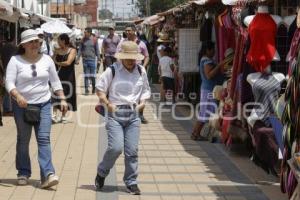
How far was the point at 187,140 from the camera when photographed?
32.8 feet

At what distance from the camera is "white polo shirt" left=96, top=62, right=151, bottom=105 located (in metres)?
6.47

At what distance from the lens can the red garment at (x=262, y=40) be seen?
6.88 m

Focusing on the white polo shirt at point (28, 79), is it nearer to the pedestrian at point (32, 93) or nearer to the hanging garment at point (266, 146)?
the pedestrian at point (32, 93)

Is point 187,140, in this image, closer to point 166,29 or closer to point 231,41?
point 231,41

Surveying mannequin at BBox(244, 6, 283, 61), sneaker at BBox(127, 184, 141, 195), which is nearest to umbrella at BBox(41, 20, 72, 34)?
mannequin at BBox(244, 6, 283, 61)

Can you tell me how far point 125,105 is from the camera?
646 centimetres

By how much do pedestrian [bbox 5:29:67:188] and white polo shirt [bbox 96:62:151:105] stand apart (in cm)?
63

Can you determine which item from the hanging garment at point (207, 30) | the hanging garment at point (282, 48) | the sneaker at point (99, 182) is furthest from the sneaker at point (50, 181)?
the hanging garment at point (207, 30)

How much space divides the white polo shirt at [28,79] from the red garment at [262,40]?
2.34 metres

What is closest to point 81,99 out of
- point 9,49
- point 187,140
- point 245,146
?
point 9,49

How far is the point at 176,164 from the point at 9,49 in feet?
17.3

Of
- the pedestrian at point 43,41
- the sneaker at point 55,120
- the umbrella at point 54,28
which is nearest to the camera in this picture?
the pedestrian at point 43,41

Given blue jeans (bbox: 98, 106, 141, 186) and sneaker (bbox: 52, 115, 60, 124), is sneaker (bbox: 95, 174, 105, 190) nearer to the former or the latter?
blue jeans (bbox: 98, 106, 141, 186)

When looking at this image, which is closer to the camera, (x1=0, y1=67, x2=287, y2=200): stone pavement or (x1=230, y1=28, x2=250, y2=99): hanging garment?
(x1=0, y1=67, x2=287, y2=200): stone pavement
